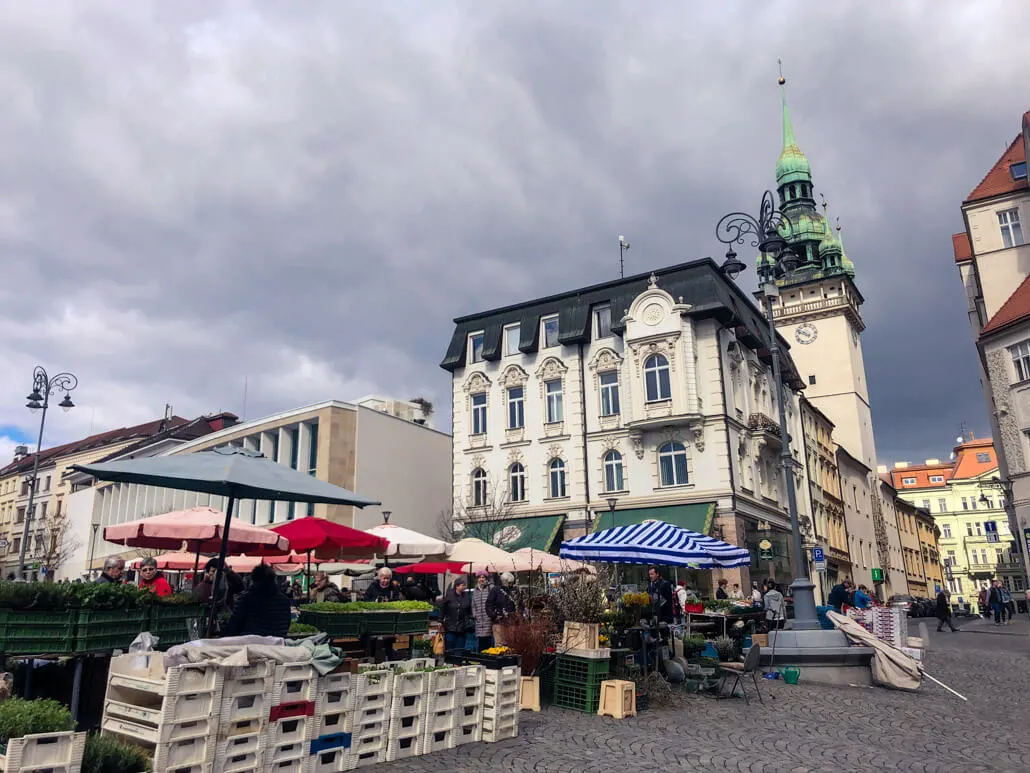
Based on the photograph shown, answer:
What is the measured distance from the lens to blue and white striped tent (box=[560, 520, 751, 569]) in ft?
47.8

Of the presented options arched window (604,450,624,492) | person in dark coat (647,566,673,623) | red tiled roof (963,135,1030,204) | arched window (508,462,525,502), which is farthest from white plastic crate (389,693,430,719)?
red tiled roof (963,135,1030,204)

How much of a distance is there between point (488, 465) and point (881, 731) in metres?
28.2

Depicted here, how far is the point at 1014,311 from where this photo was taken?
30.4 m

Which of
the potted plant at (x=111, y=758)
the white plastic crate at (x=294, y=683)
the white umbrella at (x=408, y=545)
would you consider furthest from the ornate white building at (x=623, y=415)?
the potted plant at (x=111, y=758)

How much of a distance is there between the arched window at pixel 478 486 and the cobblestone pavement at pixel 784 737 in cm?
2468

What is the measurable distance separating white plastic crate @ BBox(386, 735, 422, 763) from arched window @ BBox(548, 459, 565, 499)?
1080 inches

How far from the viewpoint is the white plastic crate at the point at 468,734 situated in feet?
25.9

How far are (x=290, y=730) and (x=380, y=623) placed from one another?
388cm

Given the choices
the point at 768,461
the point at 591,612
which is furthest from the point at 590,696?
the point at 768,461

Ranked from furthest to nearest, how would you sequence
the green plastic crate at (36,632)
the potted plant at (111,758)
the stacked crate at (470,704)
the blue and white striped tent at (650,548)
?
the blue and white striped tent at (650,548) < the stacked crate at (470,704) < the green plastic crate at (36,632) < the potted plant at (111,758)

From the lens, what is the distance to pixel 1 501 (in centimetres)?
7700

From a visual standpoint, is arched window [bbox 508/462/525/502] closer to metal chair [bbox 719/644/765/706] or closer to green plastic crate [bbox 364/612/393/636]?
metal chair [bbox 719/644/765/706]

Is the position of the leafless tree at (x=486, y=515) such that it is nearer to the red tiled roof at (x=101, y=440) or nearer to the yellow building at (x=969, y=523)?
the red tiled roof at (x=101, y=440)

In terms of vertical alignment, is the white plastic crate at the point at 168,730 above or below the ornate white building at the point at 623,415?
below
